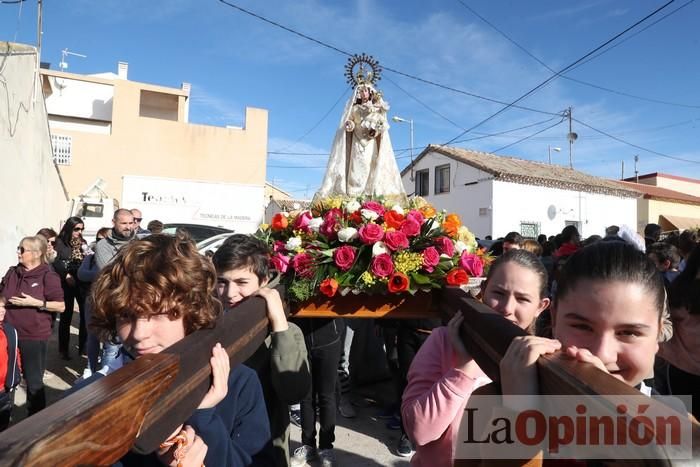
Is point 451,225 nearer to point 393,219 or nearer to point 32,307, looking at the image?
point 393,219

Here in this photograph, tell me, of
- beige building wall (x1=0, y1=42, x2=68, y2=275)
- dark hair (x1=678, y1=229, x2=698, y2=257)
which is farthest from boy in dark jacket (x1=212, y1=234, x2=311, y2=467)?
beige building wall (x1=0, y1=42, x2=68, y2=275)

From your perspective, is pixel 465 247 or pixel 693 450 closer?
pixel 693 450

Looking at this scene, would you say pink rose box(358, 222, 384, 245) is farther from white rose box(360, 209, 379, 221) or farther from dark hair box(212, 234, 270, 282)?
dark hair box(212, 234, 270, 282)

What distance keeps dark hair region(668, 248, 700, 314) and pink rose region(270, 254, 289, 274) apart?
1.83m

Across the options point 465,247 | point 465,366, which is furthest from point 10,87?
point 465,366

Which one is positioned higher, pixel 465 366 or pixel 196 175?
pixel 196 175

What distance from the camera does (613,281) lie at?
1.11 m

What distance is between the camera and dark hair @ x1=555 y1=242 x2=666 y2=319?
1117 millimetres

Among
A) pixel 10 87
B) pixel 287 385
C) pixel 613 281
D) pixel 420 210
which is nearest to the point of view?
pixel 613 281

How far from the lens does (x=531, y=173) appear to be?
21.6 metres

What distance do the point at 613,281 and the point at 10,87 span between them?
25.2 feet

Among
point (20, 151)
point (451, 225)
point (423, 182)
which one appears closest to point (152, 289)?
point (451, 225)

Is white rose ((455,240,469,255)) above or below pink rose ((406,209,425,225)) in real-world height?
below

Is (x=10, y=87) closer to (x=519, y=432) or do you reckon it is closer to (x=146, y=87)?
(x=519, y=432)
